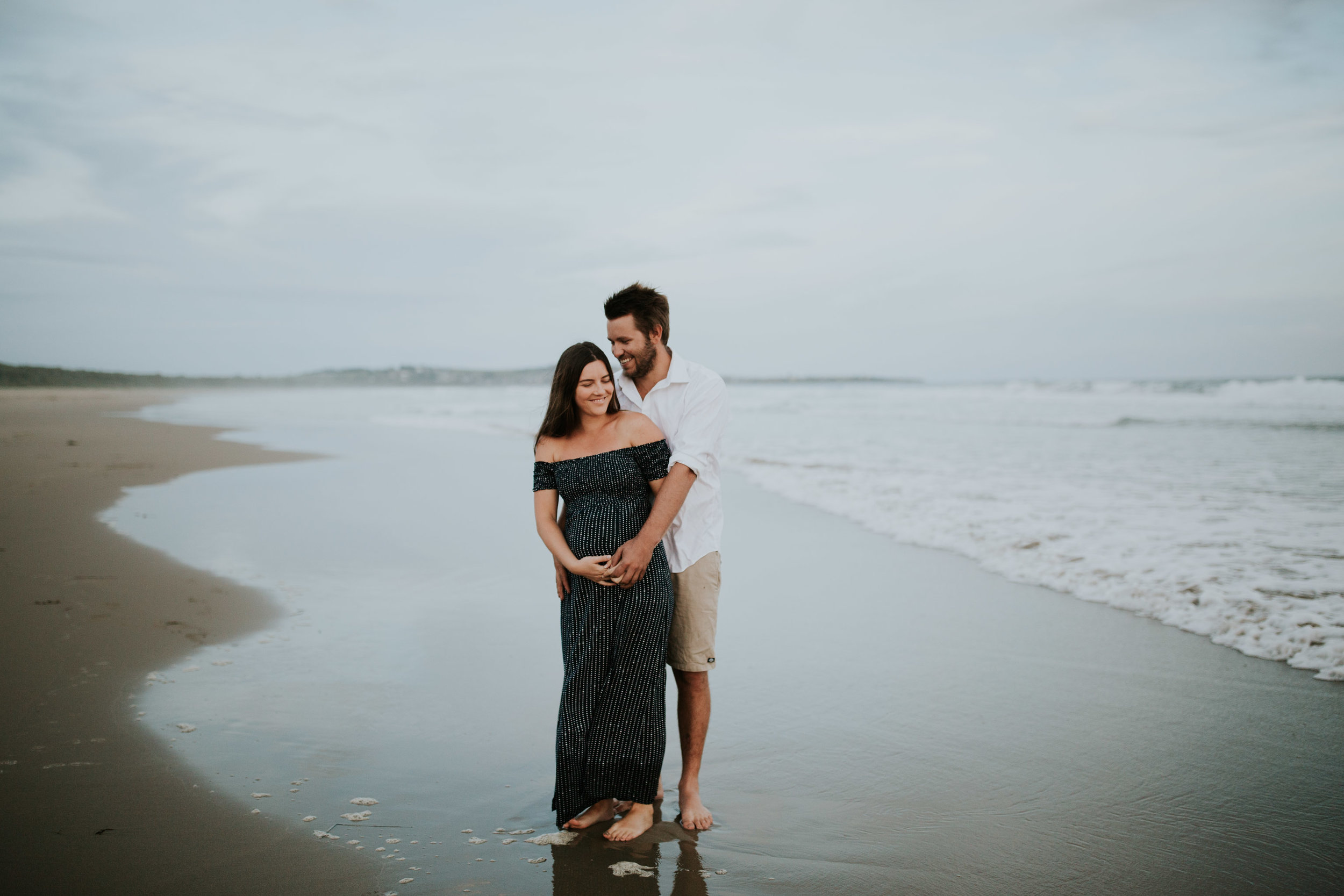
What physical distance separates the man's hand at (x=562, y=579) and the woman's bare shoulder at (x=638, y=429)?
524mm

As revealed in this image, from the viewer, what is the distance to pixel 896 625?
5.20 meters

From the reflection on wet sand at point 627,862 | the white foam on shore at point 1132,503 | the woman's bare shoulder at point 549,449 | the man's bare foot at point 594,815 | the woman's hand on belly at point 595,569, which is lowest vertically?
the reflection on wet sand at point 627,862

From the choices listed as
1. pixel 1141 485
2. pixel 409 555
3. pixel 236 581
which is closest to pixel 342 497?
pixel 409 555

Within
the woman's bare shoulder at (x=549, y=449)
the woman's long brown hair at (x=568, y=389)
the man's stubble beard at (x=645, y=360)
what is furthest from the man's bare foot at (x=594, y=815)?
the man's stubble beard at (x=645, y=360)

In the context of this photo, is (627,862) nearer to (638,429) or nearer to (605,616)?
(605,616)

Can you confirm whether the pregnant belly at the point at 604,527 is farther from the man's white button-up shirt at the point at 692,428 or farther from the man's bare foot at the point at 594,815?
the man's bare foot at the point at 594,815

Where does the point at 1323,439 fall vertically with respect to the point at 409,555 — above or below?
above

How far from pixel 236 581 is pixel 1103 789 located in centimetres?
554

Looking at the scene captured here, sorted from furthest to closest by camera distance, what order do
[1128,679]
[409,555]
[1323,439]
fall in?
[1323,439], [409,555], [1128,679]

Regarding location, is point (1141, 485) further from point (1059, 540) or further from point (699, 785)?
point (699, 785)

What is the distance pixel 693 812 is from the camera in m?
2.92

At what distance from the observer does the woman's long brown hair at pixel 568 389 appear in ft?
9.48

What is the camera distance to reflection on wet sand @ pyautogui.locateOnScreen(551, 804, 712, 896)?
8.27 feet

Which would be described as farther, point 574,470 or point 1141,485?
point 1141,485
